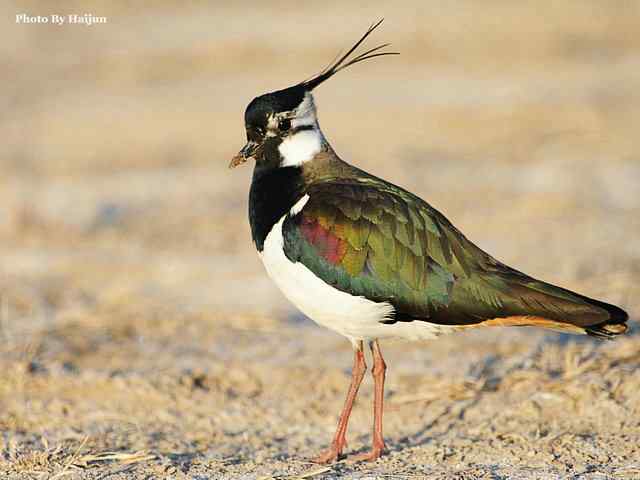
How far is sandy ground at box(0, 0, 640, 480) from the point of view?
5.54 metres

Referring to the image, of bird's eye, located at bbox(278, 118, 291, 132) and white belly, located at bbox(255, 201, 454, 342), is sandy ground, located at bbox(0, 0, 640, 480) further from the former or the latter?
bird's eye, located at bbox(278, 118, 291, 132)

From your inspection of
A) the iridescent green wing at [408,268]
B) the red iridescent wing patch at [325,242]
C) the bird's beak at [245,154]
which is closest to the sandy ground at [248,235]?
the iridescent green wing at [408,268]

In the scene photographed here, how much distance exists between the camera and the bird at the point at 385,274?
4.88m

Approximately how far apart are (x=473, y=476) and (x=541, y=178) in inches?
225

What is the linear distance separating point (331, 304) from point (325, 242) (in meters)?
0.29

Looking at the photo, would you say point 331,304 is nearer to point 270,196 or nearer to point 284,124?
point 270,196

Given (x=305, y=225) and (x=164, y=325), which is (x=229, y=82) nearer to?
(x=164, y=325)

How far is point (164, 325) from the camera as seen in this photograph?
24.3 feet

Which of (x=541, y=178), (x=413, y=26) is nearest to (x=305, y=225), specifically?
(x=541, y=178)

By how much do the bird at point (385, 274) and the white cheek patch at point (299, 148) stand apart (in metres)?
0.16

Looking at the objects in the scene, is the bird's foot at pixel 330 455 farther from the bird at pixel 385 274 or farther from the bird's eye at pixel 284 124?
the bird's eye at pixel 284 124

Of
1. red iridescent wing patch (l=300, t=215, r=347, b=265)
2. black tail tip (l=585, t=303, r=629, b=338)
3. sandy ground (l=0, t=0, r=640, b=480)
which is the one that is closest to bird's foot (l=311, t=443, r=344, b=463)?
sandy ground (l=0, t=0, r=640, b=480)

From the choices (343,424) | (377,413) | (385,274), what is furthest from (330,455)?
(385,274)

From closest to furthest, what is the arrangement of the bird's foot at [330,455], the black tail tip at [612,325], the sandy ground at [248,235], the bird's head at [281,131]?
the black tail tip at [612,325]
the bird's foot at [330,455]
the bird's head at [281,131]
the sandy ground at [248,235]
